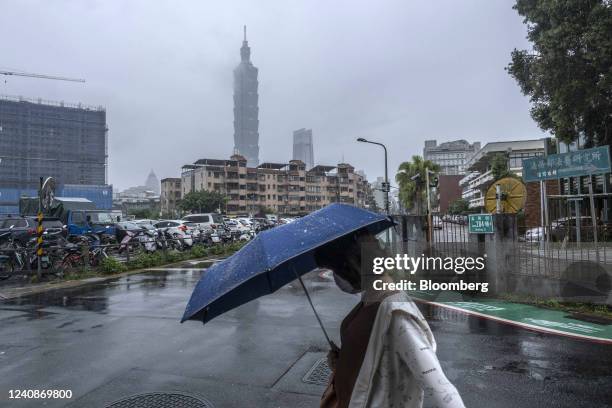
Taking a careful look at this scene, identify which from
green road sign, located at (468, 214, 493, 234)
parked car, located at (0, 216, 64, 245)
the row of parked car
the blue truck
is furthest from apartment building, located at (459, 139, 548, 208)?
parked car, located at (0, 216, 64, 245)

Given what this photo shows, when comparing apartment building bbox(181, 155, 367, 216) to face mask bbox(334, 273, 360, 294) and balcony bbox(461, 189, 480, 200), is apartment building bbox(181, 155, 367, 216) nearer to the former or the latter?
balcony bbox(461, 189, 480, 200)

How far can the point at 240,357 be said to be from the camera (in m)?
5.43

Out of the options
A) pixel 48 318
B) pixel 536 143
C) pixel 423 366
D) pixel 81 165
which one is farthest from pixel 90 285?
pixel 81 165

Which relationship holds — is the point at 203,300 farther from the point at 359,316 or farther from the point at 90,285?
the point at 90,285

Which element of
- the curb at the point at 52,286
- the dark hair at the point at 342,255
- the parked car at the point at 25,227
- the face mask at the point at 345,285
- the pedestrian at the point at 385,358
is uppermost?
the parked car at the point at 25,227

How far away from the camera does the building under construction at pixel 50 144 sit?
93562mm

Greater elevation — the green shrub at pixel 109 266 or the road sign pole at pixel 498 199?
the road sign pole at pixel 498 199

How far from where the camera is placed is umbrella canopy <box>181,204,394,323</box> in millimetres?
1975

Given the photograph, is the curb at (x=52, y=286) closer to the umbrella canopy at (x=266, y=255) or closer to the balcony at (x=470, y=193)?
the umbrella canopy at (x=266, y=255)

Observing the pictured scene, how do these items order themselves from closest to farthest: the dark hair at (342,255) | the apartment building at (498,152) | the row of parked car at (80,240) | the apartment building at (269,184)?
the dark hair at (342,255) < the row of parked car at (80,240) < the apartment building at (498,152) < the apartment building at (269,184)

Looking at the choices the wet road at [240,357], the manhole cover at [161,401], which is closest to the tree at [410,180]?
the wet road at [240,357]

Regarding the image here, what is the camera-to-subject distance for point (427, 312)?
8.01 metres

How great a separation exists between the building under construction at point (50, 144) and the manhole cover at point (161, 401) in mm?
97202

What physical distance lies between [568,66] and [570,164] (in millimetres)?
10373
